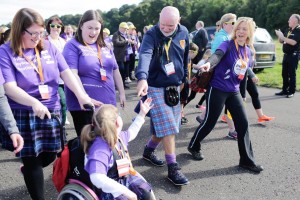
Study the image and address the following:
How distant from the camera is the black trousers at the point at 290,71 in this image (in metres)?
8.30

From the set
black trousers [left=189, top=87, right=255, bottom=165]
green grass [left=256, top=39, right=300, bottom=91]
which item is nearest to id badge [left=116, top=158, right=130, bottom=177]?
black trousers [left=189, top=87, right=255, bottom=165]

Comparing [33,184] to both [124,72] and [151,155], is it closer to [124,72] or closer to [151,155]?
[151,155]

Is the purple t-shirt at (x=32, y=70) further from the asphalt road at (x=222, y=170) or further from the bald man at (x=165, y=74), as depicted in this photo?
the asphalt road at (x=222, y=170)

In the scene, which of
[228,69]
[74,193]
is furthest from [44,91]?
[228,69]

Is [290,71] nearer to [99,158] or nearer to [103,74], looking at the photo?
[103,74]

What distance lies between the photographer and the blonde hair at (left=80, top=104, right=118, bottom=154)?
2.37 m

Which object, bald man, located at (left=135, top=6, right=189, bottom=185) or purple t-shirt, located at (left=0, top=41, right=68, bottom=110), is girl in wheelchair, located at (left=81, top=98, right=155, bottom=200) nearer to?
purple t-shirt, located at (left=0, top=41, right=68, bottom=110)

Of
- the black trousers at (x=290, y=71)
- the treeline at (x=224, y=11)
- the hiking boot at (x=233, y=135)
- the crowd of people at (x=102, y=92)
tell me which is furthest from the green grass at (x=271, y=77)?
the treeline at (x=224, y=11)

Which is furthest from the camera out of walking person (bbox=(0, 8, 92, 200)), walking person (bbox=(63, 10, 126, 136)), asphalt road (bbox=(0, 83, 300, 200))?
asphalt road (bbox=(0, 83, 300, 200))

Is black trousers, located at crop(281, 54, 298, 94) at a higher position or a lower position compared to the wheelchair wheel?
lower

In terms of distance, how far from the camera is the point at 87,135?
7.89 ft

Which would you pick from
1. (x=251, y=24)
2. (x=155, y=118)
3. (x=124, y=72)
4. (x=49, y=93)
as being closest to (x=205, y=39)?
(x=124, y=72)

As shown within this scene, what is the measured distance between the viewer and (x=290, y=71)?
8359mm

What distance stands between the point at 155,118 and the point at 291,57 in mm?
6053
